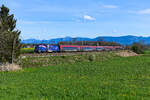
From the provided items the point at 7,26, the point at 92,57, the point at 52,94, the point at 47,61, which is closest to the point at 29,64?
the point at 47,61

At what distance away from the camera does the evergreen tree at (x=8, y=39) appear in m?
32.4

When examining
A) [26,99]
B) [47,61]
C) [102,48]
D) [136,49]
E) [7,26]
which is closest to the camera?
[26,99]

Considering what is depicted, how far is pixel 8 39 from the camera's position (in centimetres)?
3259

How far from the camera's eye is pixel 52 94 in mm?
13305

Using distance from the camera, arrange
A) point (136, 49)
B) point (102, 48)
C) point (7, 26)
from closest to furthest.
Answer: point (7, 26)
point (102, 48)
point (136, 49)

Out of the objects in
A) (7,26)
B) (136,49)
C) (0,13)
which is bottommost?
(136,49)

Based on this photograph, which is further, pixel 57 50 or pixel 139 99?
pixel 57 50

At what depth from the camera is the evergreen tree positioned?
32406mm

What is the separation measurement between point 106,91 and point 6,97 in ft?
21.2

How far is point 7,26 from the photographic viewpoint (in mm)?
34844

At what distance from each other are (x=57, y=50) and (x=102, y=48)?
3724 centimetres

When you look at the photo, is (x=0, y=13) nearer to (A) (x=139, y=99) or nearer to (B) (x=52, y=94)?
(B) (x=52, y=94)

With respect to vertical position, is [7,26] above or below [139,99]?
above

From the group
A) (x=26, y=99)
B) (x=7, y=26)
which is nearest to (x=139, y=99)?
(x=26, y=99)
